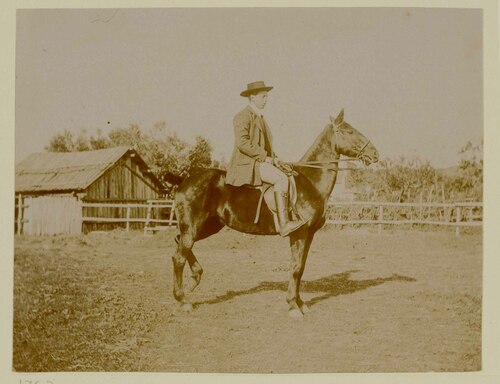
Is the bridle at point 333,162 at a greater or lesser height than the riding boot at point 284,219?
greater

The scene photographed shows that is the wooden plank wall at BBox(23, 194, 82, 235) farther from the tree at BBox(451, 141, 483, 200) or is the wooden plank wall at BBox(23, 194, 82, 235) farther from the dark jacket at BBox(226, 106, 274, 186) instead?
the tree at BBox(451, 141, 483, 200)

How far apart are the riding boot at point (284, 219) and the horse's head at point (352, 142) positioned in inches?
34.9

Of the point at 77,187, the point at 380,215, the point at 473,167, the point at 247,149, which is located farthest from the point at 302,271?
the point at 77,187

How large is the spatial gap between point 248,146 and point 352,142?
119 centimetres

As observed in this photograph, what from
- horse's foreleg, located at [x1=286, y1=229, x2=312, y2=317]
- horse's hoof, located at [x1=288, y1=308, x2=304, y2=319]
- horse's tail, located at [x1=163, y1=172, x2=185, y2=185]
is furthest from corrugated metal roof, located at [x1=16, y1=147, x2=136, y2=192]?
horse's hoof, located at [x1=288, y1=308, x2=304, y2=319]

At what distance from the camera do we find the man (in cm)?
466

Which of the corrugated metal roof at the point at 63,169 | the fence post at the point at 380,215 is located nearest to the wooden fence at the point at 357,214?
the fence post at the point at 380,215

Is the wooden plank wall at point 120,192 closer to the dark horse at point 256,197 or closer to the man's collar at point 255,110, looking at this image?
the dark horse at point 256,197

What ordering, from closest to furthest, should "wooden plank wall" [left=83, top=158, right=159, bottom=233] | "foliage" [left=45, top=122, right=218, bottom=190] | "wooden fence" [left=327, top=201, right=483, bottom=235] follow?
"foliage" [left=45, top=122, right=218, bottom=190]
"wooden fence" [left=327, top=201, right=483, bottom=235]
"wooden plank wall" [left=83, top=158, right=159, bottom=233]

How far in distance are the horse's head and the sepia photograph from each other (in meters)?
0.02

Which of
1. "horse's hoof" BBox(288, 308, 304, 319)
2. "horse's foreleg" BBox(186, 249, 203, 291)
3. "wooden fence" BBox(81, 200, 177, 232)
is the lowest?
"horse's hoof" BBox(288, 308, 304, 319)

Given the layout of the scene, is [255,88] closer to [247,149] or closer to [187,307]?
[247,149]

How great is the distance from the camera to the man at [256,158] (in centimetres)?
466

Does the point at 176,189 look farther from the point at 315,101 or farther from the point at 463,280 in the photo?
the point at 463,280
